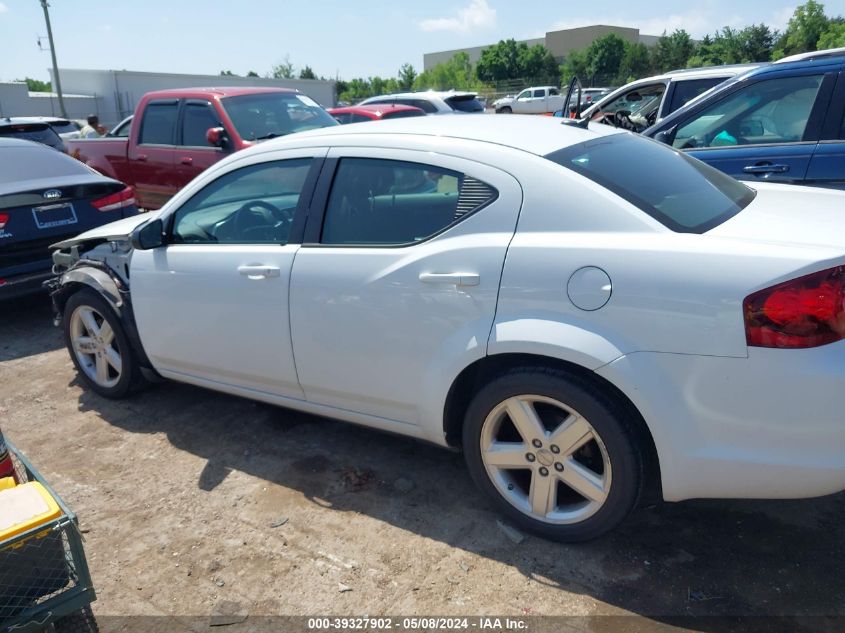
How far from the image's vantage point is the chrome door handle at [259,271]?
329 centimetres

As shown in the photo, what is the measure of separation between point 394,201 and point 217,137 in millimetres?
4865

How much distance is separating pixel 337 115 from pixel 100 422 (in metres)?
10.2

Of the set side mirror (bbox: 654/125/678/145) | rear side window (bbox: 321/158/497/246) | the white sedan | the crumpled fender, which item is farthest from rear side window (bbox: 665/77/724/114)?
the crumpled fender

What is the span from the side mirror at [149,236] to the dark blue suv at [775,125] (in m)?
3.94

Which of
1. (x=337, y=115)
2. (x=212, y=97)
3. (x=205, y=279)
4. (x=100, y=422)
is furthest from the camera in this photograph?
(x=337, y=115)

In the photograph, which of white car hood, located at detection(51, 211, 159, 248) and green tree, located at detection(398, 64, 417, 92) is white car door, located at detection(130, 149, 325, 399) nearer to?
white car hood, located at detection(51, 211, 159, 248)

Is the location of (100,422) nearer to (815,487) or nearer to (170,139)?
(815,487)

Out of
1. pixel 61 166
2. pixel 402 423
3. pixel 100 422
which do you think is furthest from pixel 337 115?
pixel 402 423

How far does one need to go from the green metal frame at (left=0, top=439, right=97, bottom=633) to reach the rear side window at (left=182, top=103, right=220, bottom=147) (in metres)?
5.96

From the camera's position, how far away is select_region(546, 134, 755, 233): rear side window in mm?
2650

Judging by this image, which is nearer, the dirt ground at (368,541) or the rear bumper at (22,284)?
the dirt ground at (368,541)

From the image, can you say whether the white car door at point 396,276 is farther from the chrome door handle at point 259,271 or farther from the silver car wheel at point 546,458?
the silver car wheel at point 546,458

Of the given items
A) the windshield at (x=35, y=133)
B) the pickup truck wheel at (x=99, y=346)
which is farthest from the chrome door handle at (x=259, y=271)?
the windshield at (x=35, y=133)

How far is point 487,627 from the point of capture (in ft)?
8.04
